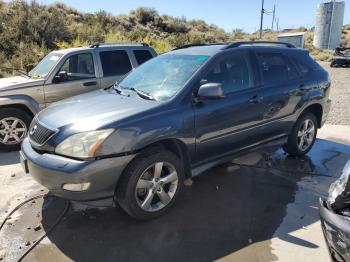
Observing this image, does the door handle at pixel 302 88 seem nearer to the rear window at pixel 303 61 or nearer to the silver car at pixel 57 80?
the rear window at pixel 303 61

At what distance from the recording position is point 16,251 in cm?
338

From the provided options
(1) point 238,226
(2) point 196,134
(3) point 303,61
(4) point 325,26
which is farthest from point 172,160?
(4) point 325,26

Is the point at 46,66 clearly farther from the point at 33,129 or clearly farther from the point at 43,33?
the point at 43,33

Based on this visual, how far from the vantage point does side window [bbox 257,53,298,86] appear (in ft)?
16.0

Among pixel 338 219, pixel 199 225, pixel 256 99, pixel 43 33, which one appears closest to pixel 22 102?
pixel 256 99

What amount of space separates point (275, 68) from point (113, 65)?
3.57 meters

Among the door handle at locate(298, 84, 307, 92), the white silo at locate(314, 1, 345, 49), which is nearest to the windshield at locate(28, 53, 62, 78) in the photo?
the door handle at locate(298, 84, 307, 92)

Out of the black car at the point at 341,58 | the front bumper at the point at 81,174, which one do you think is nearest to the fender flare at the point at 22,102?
the front bumper at the point at 81,174

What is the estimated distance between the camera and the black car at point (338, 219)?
228 cm

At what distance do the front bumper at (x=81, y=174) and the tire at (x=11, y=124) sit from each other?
323cm

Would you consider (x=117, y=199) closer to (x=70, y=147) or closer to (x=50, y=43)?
(x=70, y=147)

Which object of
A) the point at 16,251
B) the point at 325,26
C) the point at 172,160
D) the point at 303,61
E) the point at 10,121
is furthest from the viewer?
the point at 325,26

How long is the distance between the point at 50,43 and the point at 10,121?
1170 cm

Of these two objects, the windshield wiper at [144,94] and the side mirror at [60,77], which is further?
the side mirror at [60,77]
